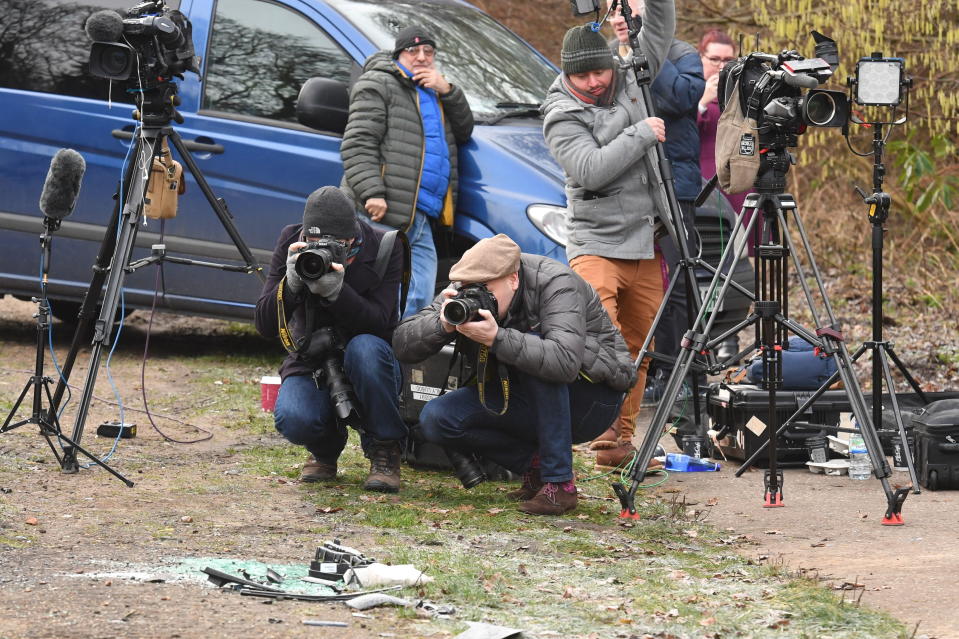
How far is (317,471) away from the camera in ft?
20.9

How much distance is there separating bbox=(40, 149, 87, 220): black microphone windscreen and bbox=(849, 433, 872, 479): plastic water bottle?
3618 mm

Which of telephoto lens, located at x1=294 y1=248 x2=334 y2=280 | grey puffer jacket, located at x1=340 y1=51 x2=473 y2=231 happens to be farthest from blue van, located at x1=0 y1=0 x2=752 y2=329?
telephoto lens, located at x1=294 y1=248 x2=334 y2=280

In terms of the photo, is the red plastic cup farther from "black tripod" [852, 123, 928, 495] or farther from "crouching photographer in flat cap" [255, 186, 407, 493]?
"black tripod" [852, 123, 928, 495]

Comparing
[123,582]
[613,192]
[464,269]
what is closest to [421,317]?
[464,269]

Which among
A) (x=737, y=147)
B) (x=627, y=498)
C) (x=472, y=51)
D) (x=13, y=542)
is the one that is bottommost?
(x=13, y=542)

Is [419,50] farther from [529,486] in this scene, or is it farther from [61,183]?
[529,486]

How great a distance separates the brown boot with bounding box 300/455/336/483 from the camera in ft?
20.8

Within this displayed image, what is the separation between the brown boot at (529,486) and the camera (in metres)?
6.09

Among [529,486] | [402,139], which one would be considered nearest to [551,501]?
[529,486]

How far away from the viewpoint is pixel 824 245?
12.9m

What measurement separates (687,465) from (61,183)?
309 cm

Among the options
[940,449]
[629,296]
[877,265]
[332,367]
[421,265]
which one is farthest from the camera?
[421,265]

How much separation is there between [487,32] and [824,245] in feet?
16.9

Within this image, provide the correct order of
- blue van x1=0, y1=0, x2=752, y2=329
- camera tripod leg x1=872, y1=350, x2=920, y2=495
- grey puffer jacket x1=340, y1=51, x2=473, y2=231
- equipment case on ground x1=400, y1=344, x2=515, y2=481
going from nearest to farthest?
camera tripod leg x1=872, y1=350, x2=920, y2=495, equipment case on ground x1=400, y1=344, x2=515, y2=481, grey puffer jacket x1=340, y1=51, x2=473, y2=231, blue van x1=0, y1=0, x2=752, y2=329
